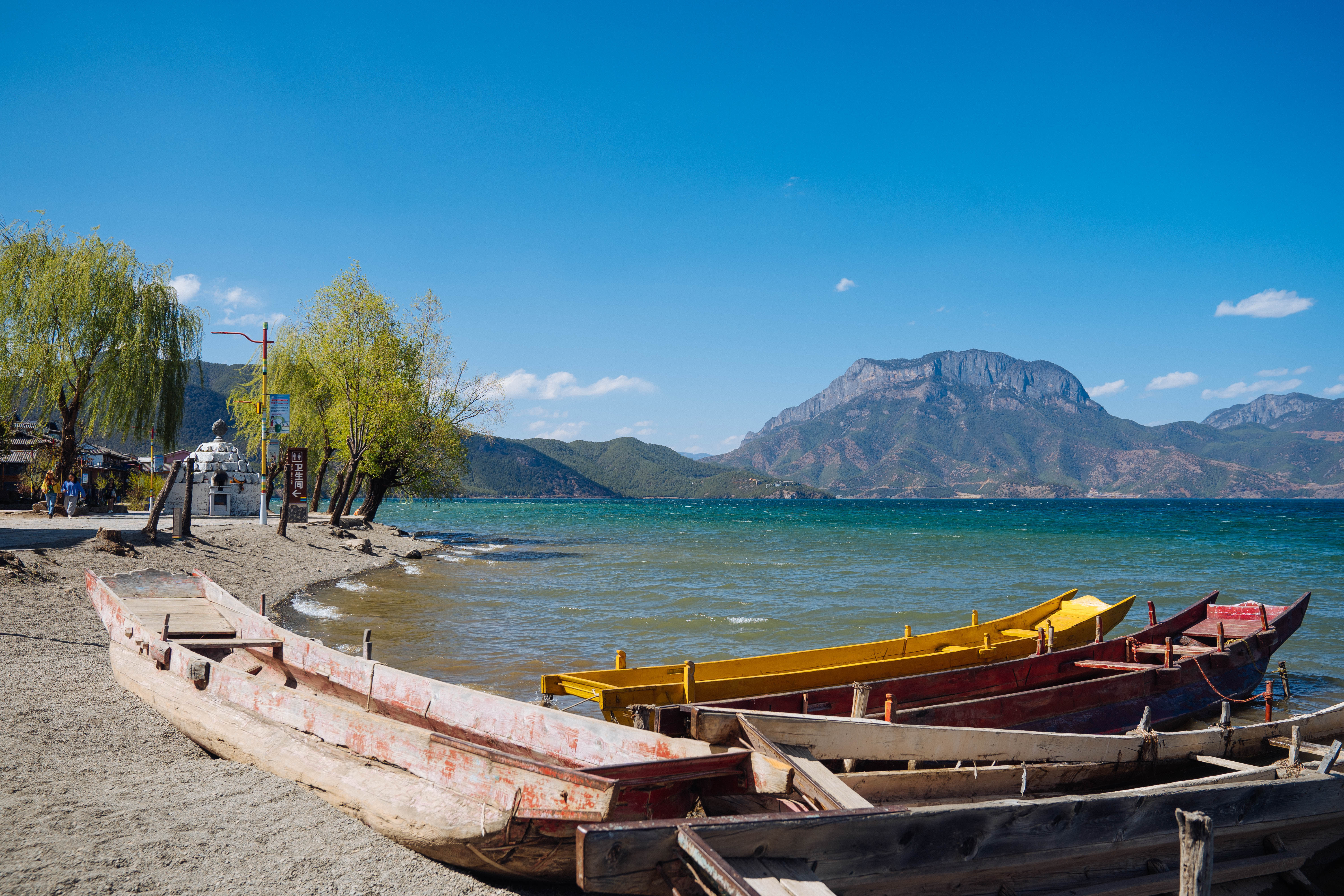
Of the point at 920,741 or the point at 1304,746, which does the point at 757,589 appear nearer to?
the point at 1304,746

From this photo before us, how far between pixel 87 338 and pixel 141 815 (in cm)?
2623

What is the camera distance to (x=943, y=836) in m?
3.58

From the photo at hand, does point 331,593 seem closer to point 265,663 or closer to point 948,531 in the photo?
point 265,663

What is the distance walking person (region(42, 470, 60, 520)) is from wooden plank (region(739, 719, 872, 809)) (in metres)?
27.1

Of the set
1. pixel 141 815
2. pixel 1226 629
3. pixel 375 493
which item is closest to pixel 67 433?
pixel 375 493

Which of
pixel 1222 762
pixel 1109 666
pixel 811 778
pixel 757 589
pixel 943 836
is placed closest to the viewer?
pixel 943 836

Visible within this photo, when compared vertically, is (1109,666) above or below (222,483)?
below

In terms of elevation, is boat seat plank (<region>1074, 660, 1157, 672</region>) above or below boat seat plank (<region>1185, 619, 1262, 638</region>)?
below

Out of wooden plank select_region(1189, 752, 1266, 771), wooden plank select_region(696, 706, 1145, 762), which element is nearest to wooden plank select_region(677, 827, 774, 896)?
wooden plank select_region(696, 706, 1145, 762)

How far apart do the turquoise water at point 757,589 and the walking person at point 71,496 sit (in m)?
10.9

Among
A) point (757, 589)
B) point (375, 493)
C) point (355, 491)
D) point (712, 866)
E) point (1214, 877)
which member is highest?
point (355, 491)

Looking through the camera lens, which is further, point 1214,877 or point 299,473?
point 299,473

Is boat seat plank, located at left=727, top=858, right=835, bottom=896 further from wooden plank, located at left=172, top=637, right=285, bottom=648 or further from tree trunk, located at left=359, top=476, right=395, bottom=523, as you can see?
tree trunk, located at left=359, top=476, right=395, bottom=523

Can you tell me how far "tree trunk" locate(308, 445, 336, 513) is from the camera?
111ft
